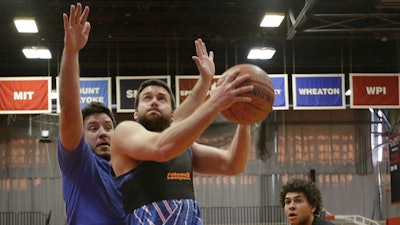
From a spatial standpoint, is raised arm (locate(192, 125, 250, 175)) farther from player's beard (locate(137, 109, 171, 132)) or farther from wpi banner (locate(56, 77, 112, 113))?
wpi banner (locate(56, 77, 112, 113))

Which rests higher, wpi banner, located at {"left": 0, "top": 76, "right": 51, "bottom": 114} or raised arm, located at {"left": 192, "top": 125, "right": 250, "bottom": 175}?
wpi banner, located at {"left": 0, "top": 76, "right": 51, "bottom": 114}

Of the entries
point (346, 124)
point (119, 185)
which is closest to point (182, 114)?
point (119, 185)

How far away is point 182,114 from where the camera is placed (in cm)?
446

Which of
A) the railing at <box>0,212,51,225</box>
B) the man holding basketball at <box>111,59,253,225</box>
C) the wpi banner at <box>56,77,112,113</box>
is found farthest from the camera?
the railing at <box>0,212,51,225</box>

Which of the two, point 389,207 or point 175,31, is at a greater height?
Result: point 175,31

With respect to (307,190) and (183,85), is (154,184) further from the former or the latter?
(183,85)

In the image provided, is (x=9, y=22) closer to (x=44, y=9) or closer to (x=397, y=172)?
(x=44, y=9)

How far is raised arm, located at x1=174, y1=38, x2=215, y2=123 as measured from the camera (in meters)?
4.33

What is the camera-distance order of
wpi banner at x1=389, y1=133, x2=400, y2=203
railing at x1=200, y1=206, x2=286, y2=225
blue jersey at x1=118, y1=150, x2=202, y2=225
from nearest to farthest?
blue jersey at x1=118, y1=150, x2=202, y2=225
wpi banner at x1=389, y1=133, x2=400, y2=203
railing at x1=200, y1=206, x2=286, y2=225

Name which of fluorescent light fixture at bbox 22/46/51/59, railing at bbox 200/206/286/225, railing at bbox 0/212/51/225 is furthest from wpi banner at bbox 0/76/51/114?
railing at bbox 200/206/286/225

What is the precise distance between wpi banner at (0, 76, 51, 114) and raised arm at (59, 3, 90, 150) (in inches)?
483

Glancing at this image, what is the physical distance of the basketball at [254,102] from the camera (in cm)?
345

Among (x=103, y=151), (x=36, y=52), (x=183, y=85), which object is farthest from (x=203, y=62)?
(x=36, y=52)

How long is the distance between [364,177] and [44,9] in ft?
38.2
